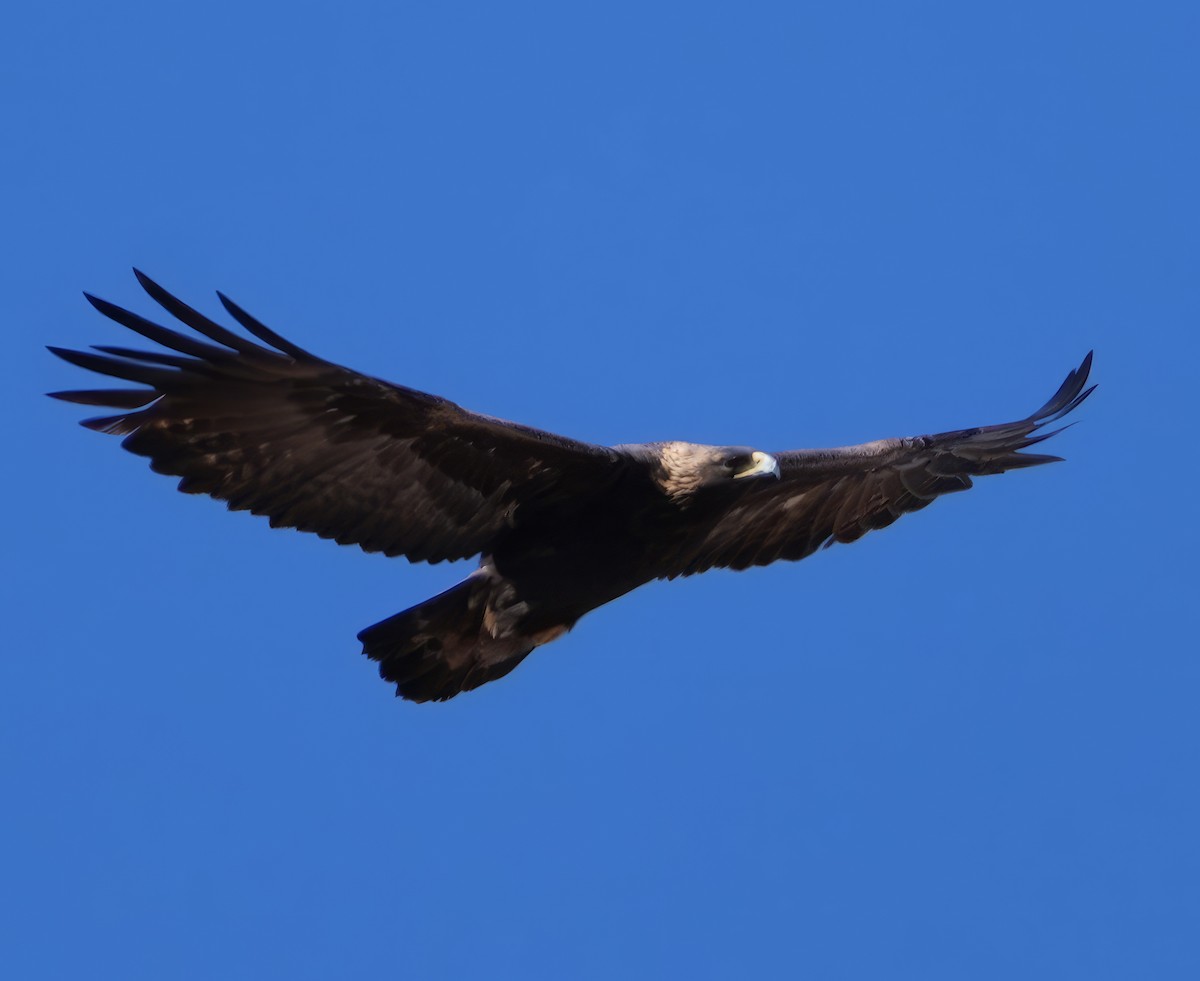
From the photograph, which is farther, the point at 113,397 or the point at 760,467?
the point at 760,467

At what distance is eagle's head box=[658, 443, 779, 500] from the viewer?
9211 millimetres

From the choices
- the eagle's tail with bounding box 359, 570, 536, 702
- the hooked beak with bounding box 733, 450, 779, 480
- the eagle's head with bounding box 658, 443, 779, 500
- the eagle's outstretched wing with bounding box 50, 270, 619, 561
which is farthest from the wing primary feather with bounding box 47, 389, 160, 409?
the hooked beak with bounding box 733, 450, 779, 480

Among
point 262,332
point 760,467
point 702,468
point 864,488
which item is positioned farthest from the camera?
point 864,488

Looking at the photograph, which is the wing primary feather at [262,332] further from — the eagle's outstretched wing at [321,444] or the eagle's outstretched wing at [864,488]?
the eagle's outstretched wing at [864,488]

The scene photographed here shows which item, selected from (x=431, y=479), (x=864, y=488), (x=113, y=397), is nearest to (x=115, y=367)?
(x=113, y=397)

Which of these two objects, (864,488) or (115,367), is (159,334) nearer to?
(115,367)

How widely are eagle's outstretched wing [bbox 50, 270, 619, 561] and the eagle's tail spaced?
0.72ft

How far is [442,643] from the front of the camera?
9281mm

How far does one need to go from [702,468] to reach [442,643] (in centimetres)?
A: 144

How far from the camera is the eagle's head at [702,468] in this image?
9.21 metres

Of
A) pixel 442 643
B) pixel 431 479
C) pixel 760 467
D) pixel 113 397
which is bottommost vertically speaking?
pixel 442 643

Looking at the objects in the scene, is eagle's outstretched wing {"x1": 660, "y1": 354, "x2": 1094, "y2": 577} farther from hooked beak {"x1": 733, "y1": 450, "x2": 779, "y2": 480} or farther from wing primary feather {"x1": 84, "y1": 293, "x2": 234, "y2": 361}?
wing primary feather {"x1": 84, "y1": 293, "x2": 234, "y2": 361}

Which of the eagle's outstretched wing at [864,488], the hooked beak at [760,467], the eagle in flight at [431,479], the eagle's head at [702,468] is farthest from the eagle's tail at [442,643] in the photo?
the eagle's outstretched wing at [864,488]

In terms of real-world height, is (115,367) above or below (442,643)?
above
